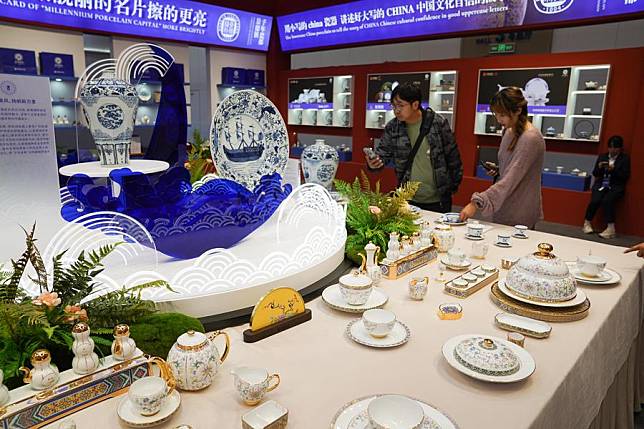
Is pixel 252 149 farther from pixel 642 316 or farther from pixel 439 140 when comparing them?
pixel 642 316

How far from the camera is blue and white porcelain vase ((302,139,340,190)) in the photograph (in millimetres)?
2535

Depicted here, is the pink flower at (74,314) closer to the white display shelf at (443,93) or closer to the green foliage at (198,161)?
the green foliage at (198,161)

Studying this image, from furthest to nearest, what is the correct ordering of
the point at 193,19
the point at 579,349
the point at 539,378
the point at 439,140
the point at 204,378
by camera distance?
the point at 193,19 < the point at 439,140 < the point at 579,349 < the point at 539,378 < the point at 204,378

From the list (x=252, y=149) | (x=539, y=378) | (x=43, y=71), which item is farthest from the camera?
(x=43, y=71)

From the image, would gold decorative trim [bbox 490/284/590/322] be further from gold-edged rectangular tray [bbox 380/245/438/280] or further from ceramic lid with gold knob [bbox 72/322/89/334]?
ceramic lid with gold knob [bbox 72/322/89/334]

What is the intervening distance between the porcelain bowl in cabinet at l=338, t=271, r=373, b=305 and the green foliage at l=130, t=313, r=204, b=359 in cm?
49

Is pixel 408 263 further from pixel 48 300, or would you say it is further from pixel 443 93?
pixel 443 93

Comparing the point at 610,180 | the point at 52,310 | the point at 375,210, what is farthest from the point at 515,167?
the point at 610,180

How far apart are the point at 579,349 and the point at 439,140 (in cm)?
175

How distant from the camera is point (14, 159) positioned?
1504mm

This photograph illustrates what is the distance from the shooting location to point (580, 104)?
5.52 metres

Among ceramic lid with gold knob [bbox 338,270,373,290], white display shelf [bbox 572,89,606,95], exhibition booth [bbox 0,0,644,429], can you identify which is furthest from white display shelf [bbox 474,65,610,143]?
ceramic lid with gold knob [bbox 338,270,373,290]

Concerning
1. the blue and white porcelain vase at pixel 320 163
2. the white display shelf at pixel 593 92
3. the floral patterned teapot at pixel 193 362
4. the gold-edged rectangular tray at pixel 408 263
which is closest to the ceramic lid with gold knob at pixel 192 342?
the floral patterned teapot at pixel 193 362

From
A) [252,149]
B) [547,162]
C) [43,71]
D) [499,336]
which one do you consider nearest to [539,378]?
[499,336]
